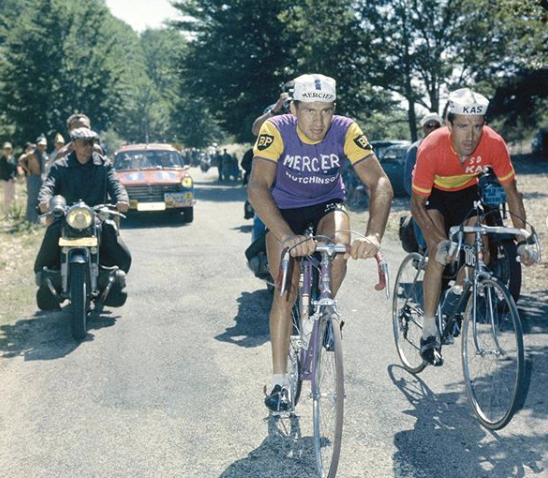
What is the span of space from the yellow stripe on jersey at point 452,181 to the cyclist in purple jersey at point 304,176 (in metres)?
1.13

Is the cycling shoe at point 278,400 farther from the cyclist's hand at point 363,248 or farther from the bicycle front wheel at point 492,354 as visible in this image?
the bicycle front wheel at point 492,354

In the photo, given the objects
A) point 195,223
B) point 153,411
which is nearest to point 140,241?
point 195,223

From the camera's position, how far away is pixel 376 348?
20.4 feet

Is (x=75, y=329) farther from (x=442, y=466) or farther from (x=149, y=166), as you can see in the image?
(x=149, y=166)

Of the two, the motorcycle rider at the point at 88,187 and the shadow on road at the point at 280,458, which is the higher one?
the motorcycle rider at the point at 88,187

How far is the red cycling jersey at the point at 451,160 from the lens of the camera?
199 inches

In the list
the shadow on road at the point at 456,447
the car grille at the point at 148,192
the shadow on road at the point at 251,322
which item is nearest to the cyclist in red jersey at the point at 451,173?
the shadow on road at the point at 456,447

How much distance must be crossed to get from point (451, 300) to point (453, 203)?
83 centimetres

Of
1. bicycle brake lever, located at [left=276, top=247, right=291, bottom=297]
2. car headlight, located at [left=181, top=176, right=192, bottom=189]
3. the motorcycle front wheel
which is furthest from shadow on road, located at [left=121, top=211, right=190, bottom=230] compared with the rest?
bicycle brake lever, located at [left=276, top=247, right=291, bottom=297]

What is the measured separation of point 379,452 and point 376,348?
7.12 ft

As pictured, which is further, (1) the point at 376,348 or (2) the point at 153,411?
(1) the point at 376,348

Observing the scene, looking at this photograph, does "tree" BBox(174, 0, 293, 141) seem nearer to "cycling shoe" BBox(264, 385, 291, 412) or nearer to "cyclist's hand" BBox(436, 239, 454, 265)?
"cyclist's hand" BBox(436, 239, 454, 265)

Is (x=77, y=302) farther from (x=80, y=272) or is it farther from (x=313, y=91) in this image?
(x=313, y=91)

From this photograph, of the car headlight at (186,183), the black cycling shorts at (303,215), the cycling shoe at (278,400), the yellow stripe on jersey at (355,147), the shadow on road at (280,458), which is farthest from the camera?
the car headlight at (186,183)
